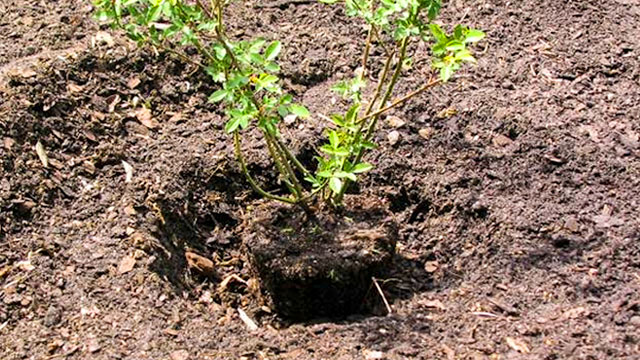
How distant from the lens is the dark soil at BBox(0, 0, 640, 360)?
10.5ft

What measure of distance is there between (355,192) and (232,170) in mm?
514

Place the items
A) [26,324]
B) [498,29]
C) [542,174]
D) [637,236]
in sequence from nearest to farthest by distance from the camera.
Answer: [26,324] → [637,236] → [542,174] → [498,29]

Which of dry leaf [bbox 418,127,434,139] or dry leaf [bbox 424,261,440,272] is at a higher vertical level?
dry leaf [bbox 418,127,434,139]

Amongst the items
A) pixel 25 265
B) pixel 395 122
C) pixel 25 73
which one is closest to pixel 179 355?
pixel 25 265

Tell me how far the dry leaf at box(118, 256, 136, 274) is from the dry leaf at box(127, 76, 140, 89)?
1.04m

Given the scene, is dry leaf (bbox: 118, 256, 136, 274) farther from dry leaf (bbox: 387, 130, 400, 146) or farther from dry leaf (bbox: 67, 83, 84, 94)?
dry leaf (bbox: 387, 130, 400, 146)

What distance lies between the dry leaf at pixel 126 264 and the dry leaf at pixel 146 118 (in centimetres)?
82

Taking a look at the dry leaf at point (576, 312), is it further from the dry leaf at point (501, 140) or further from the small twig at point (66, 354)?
the small twig at point (66, 354)

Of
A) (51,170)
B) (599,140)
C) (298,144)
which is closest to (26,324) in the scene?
(51,170)

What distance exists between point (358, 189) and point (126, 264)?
1001 mm

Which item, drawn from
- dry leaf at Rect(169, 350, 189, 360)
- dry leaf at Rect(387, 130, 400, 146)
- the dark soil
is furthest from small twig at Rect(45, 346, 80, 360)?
dry leaf at Rect(387, 130, 400, 146)

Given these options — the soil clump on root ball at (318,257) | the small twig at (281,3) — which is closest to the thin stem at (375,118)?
the soil clump on root ball at (318,257)

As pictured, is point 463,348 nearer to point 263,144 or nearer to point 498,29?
point 263,144

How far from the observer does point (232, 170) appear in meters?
3.93
